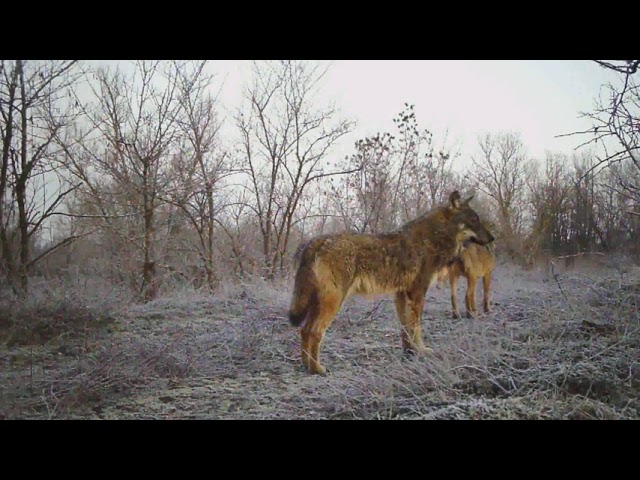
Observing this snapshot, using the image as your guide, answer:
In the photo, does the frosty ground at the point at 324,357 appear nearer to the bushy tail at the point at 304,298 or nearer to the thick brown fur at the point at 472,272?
the thick brown fur at the point at 472,272

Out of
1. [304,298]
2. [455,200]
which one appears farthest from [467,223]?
[304,298]

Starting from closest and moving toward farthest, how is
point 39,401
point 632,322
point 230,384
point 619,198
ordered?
point 39,401 → point 230,384 → point 632,322 → point 619,198

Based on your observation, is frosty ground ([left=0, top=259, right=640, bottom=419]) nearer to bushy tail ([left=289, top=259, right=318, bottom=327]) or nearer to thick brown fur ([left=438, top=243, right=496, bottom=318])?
thick brown fur ([left=438, top=243, right=496, bottom=318])

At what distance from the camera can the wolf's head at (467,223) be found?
4.54 m

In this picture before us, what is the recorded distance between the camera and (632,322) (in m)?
3.89

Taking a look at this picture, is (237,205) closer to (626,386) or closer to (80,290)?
(80,290)

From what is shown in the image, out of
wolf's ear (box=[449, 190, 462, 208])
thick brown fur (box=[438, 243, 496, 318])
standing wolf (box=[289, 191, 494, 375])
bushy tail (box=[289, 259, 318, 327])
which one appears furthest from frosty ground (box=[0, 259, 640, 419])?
wolf's ear (box=[449, 190, 462, 208])

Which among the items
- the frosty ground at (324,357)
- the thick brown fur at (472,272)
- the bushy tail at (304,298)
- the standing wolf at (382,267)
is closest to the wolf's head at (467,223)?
the standing wolf at (382,267)

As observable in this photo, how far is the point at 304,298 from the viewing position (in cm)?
397

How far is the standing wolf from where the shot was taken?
156 inches

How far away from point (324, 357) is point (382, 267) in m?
0.91
